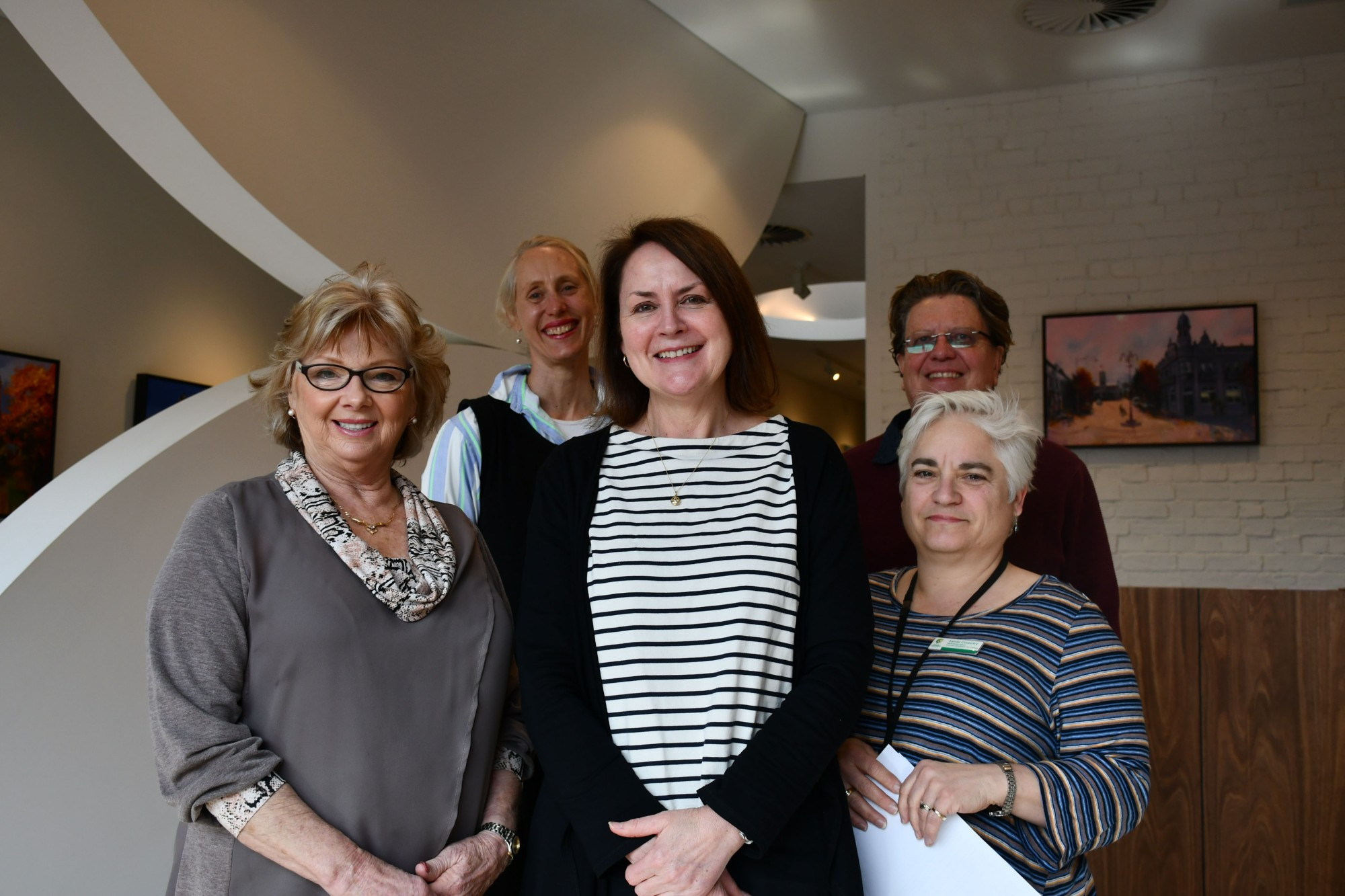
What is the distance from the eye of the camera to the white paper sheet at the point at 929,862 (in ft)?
5.12

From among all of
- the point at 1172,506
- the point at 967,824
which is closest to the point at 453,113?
the point at 967,824

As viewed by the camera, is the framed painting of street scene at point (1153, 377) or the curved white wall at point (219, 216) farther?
the framed painting of street scene at point (1153, 377)

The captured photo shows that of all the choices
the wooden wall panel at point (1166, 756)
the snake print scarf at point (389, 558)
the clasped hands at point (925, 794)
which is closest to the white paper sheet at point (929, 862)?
the clasped hands at point (925, 794)

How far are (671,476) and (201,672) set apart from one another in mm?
752

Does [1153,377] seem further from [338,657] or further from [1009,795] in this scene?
[338,657]

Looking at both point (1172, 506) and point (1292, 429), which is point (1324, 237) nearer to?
point (1292, 429)

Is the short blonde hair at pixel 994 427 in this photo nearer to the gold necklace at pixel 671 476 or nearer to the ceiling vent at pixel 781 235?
the gold necklace at pixel 671 476

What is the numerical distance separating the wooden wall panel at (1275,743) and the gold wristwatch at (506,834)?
2.87 metres

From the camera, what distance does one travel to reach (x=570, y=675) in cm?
156

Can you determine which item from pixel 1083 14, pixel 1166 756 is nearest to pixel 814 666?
pixel 1166 756

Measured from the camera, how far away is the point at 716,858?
1410 millimetres

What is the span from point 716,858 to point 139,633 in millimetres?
2185

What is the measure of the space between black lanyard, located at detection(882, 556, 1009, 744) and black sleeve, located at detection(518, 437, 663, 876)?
1.65 ft

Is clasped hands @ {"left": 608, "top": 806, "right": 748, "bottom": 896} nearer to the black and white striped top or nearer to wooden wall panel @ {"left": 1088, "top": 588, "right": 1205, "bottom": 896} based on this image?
the black and white striped top
